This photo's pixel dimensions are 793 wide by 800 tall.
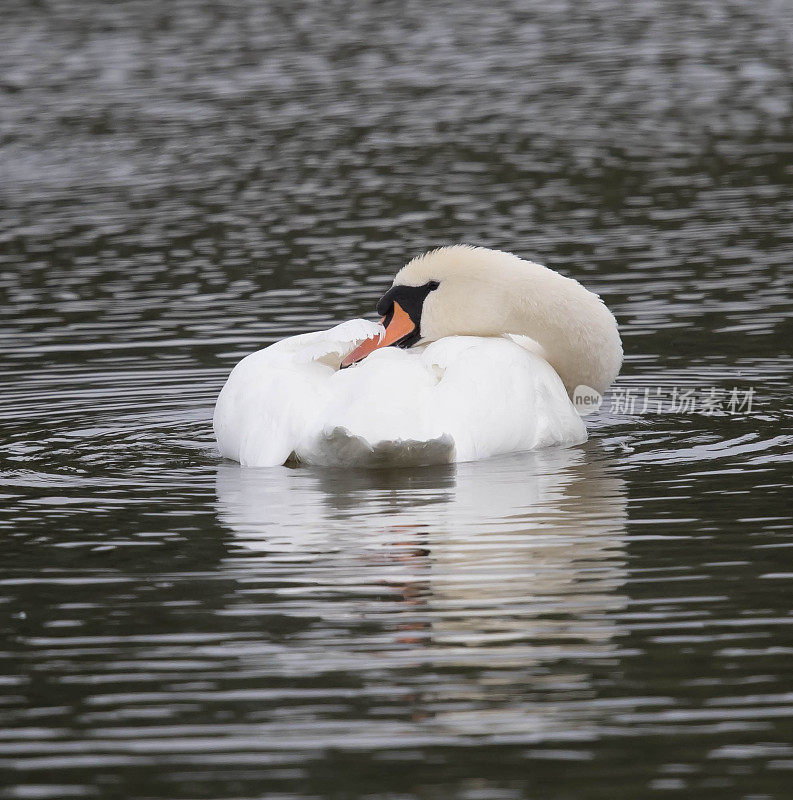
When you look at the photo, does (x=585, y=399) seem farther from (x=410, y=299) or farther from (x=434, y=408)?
(x=434, y=408)

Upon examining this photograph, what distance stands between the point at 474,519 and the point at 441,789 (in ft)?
10.2

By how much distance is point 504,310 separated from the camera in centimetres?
998

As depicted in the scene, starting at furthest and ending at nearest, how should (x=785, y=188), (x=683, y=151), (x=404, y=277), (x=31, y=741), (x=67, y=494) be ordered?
(x=683, y=151), (x=785, y=188), (x=404, y=277), (x=67, y=494), (x=31, y=741)

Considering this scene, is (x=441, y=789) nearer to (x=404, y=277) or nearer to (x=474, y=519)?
(x=474, y=519)

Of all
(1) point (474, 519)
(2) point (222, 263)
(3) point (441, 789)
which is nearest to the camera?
(3) point (441, 789)

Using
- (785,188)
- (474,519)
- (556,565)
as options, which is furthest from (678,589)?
(785,188)

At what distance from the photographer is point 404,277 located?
9.94 m

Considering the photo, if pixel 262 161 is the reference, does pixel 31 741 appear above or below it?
above

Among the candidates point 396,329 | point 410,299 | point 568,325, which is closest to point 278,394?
point 396,329

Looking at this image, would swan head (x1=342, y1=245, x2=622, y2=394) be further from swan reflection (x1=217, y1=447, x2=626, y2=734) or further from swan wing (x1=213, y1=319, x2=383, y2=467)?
swan reflection (x1=217, y1=447, x2=626, y2=734)

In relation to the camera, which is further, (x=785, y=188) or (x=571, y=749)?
(x=785, y=188)

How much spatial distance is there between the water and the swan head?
1.58 ft

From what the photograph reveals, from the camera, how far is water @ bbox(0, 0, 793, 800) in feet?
17.0

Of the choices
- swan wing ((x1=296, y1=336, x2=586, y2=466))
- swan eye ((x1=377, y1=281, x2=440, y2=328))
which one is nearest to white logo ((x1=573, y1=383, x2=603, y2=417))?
swan wing ((x1=296, y1=336, x2=586, y2=466))
